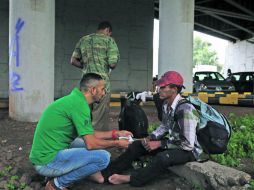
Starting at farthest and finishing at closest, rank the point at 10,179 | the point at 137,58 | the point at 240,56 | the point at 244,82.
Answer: the point at 240,56
the point at 244,82
the point at 137,58
the point at 10,179

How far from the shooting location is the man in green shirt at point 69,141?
12.6 ft

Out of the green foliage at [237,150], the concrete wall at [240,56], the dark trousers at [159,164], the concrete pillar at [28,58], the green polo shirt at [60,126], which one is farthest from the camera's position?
the concrete wall at [240,56]

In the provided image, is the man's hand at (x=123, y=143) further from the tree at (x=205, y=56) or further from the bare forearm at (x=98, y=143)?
the tree at (x=205, y=56)

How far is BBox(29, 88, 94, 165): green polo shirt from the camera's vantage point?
12.5 ft

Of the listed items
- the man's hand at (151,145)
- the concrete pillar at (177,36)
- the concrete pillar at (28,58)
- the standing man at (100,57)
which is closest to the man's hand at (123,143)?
the man's hand at (151,145)

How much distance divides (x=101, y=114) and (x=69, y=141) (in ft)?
6.56

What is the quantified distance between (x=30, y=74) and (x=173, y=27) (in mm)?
4255

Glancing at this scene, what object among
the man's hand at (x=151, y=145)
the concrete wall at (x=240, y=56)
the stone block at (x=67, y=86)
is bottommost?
the man's hand at (x=151, y=145)

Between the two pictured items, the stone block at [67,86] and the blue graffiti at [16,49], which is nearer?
the blue graffiti at [16,49]

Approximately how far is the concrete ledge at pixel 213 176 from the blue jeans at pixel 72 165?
937mm

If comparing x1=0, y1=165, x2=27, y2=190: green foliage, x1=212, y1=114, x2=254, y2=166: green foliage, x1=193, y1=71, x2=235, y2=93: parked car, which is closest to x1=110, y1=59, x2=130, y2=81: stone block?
x1=193, y1=71, x2=235, y2=93: parked car

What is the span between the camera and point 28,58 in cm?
806

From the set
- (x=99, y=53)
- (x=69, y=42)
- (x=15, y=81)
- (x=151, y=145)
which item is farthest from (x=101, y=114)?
(x=69, y=42)

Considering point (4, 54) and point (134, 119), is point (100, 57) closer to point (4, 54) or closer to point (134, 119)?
point (134, 119)
